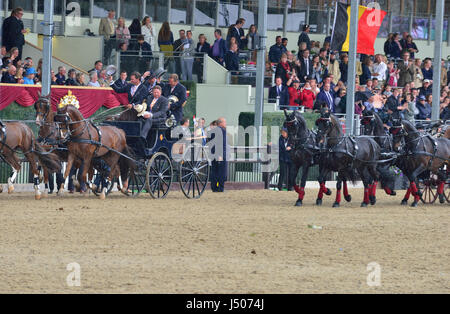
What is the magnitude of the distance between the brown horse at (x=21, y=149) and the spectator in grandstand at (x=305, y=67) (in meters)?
11.7

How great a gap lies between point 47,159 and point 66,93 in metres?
4.30

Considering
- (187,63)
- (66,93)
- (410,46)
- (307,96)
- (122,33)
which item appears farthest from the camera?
(410,46)

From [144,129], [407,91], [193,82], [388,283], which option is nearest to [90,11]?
[193,82]

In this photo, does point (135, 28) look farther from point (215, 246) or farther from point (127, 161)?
point (215, 246)

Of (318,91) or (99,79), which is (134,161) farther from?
(318,91)

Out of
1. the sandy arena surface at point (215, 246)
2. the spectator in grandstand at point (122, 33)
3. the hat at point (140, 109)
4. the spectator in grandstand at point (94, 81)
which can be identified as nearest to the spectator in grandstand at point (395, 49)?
the spectator in grandstand at point (122, 33)

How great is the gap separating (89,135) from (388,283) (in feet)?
32.1

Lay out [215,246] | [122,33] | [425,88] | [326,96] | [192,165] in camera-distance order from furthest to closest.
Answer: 1. [425,88]
2. [122,33]
3. [326,96]
4. [192,165]
5. [215,246]

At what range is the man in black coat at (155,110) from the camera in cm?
1942

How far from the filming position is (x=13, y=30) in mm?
24672

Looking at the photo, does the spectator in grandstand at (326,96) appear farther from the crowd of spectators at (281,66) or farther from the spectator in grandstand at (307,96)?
the spectator in grandstand at (307,96)

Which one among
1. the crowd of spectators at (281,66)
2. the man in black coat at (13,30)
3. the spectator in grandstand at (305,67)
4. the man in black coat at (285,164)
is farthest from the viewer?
the spectator in grandstand at (305,67)

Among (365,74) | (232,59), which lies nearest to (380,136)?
(232,59)

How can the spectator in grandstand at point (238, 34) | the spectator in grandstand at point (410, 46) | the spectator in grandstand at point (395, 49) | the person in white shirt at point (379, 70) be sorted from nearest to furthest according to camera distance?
1. the spectator in grandstand at point (238, 34)
2. the person in white shirt at point (379, 70)
3. the spectator in grandstand at point (395, 49)
4. the spectator in grandstand at point (410, 46)
